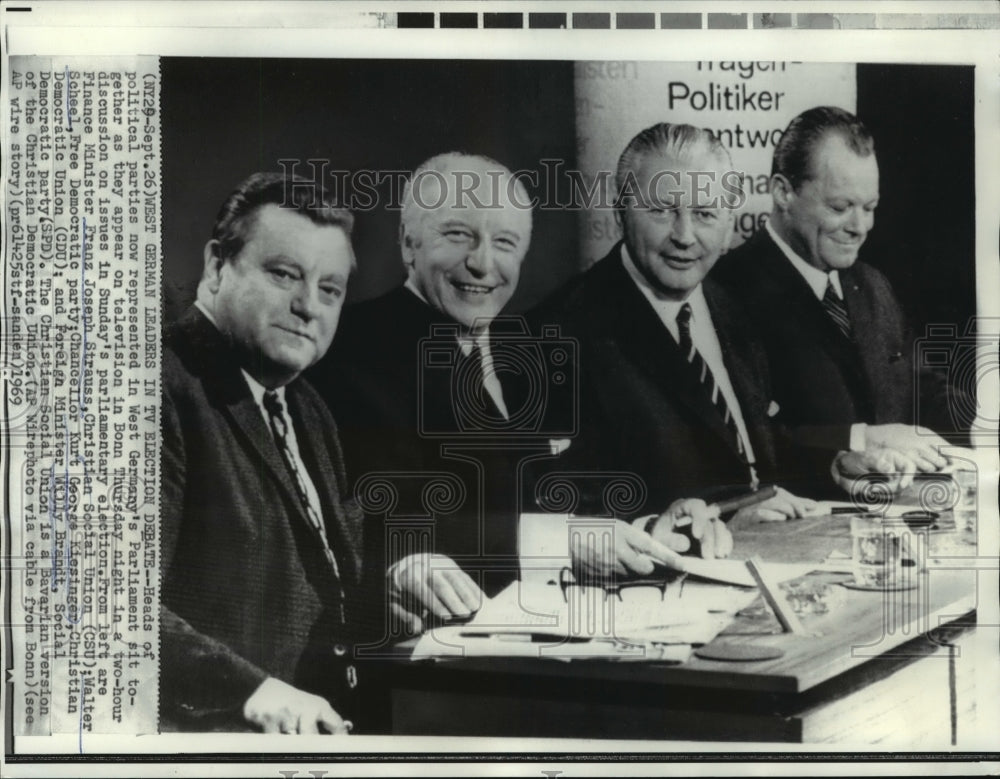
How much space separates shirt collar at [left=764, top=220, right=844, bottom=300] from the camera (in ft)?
6.33

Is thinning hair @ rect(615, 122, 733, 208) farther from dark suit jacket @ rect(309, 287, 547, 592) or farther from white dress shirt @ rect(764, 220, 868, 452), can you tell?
dark suit jacket @ rect(309, 287, 547, 592)

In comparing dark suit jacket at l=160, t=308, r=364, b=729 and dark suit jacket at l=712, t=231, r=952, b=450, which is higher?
dark suit jacket at l=712, t=231, r=952, b=450

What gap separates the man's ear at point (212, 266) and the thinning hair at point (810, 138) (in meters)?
1.03

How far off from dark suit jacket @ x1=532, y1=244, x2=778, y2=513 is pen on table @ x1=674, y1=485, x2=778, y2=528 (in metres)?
0.02

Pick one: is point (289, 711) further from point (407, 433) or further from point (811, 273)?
point (811, 273)

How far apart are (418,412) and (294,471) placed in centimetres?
25

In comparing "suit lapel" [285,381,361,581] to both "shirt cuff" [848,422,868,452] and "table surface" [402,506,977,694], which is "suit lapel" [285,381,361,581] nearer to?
"table surface" [402,506,977,694]

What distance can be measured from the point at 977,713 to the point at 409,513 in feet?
3.69

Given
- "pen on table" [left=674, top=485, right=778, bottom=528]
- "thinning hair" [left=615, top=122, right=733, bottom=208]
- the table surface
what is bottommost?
the table surface

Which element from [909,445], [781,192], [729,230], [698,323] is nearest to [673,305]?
[698,323]

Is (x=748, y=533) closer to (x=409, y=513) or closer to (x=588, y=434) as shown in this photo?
(x=588, y=434)

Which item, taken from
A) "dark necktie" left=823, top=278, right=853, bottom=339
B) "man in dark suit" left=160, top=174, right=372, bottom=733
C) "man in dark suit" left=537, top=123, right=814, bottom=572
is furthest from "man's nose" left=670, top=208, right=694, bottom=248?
"man in dark suit" left=160, top=174, right=372, bottom=733

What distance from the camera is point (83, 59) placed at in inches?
74.7

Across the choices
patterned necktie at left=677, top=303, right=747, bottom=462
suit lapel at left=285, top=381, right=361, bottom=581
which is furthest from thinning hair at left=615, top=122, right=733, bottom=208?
suit lapel at left=285, top=381, right=361, bottom=581
